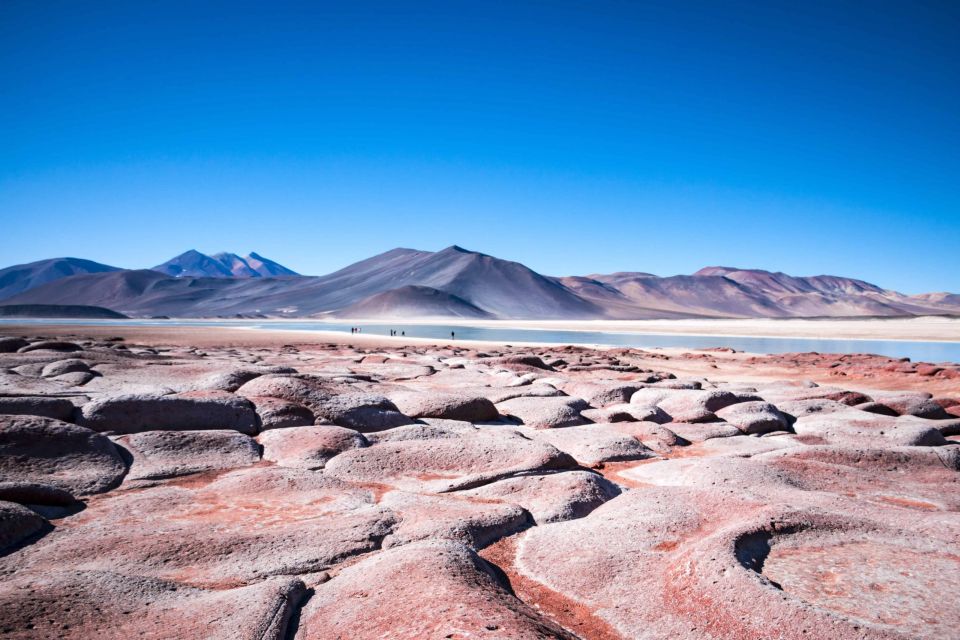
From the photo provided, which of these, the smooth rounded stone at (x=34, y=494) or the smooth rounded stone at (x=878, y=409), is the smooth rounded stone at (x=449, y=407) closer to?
the smooth rounded stone at (x=34, y=494)

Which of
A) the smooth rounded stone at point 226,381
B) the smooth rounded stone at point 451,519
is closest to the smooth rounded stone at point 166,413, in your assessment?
the smooth rounded stone at point 226,381

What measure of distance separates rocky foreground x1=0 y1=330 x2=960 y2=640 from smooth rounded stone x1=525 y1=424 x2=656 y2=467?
4cm

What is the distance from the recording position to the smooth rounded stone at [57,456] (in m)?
4.91

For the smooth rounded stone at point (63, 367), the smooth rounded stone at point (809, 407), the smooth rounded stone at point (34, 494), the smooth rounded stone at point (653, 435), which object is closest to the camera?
the smooth rounded stone at point (34, 494)

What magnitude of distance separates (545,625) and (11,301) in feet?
802

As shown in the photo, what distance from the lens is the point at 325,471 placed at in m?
5.73

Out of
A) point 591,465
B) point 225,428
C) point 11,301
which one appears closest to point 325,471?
point 225,428

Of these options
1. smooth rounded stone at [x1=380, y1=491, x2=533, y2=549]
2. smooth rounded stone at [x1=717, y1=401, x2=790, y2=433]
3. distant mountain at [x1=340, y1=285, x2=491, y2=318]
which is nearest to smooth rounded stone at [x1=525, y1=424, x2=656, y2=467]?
smooth rounded stone at [x1=717, y1=401, x2=790, y2=433]

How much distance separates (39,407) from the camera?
629 cm

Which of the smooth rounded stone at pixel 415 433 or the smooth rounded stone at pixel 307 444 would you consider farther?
the smooth rounded stone at pixel 415 433

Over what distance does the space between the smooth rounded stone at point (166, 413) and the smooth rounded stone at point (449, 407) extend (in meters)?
2.08

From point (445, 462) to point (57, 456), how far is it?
3327 mm

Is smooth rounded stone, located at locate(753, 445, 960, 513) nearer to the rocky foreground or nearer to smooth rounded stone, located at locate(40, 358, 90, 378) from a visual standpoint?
the rocky foreground

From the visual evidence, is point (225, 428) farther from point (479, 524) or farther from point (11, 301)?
point (11, 301)
